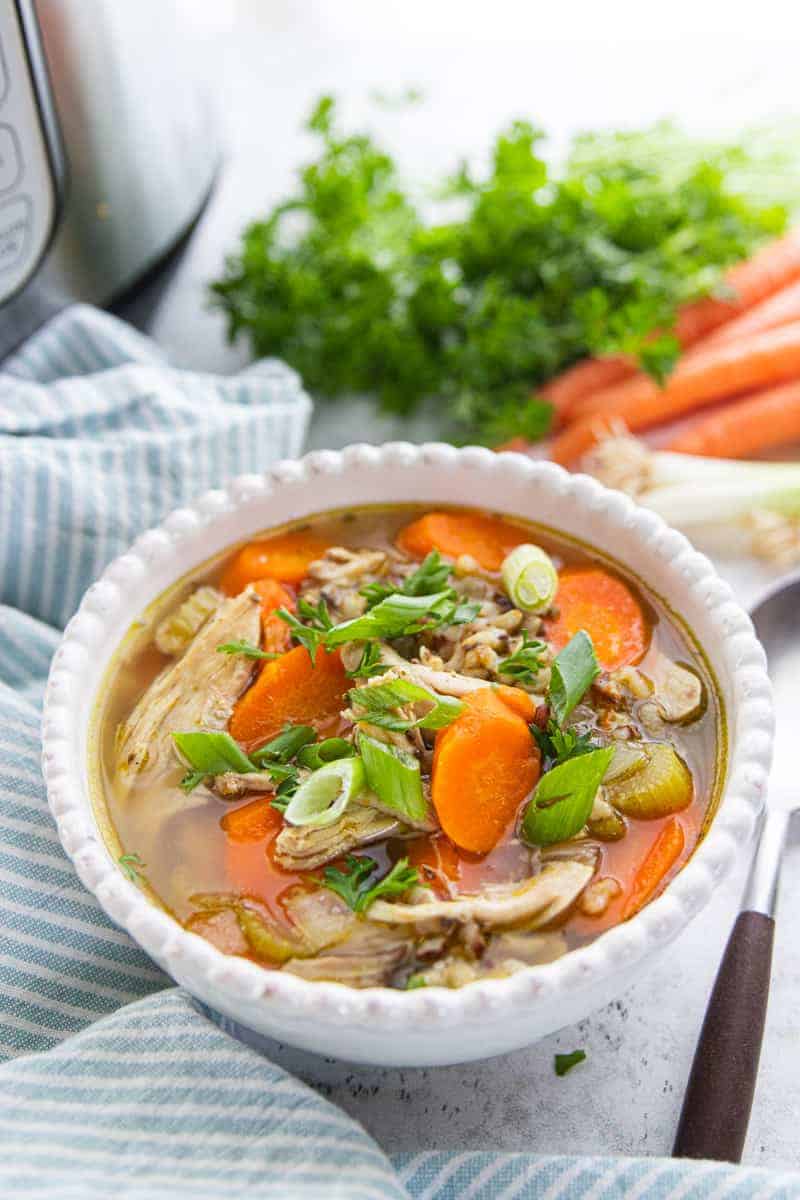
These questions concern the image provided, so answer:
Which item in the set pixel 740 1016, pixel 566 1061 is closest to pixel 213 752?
pixel 566 1061

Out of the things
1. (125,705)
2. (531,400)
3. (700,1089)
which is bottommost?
(700,1089)

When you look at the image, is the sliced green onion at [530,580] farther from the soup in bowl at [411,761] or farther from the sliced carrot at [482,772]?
the sliced carrot at [482,772]

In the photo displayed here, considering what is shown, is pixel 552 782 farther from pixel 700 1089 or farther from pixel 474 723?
pixel 700 1089

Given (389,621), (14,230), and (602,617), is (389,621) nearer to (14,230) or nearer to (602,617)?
(602,617)

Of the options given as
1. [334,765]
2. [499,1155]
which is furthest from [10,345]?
[499,1155]

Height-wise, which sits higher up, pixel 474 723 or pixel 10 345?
pixel 10 345

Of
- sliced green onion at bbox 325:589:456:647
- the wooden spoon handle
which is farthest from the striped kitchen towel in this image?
sliced green onion at bbox 325:589:456:647

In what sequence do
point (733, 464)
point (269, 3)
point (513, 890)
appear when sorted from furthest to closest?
1. point (269, 3)
2. point (733, 464)
3. point (513, 890)
